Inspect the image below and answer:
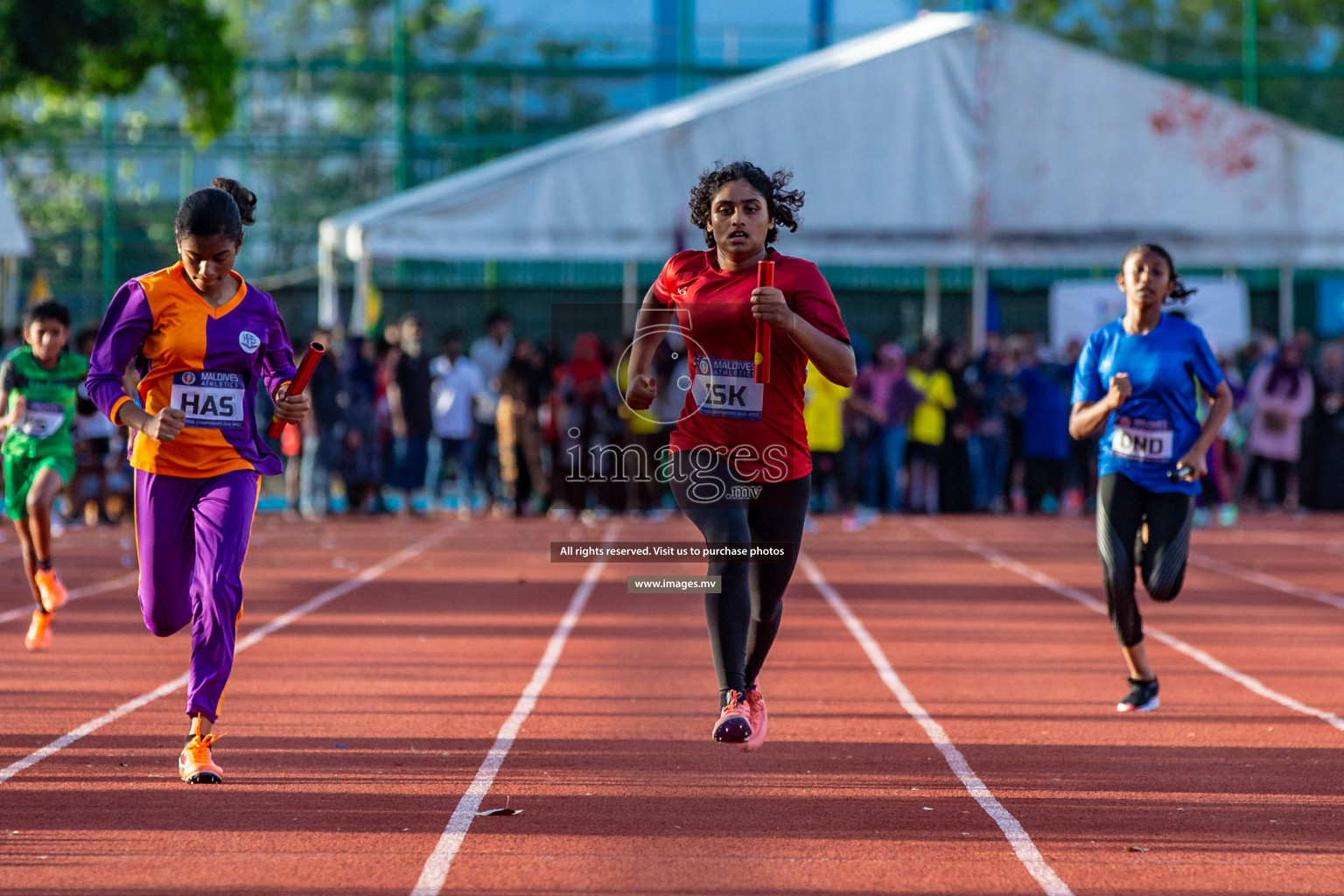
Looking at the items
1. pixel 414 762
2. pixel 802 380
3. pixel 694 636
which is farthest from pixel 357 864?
pixel 694 636

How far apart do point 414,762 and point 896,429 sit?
46.5 ft

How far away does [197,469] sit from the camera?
20.2 ft

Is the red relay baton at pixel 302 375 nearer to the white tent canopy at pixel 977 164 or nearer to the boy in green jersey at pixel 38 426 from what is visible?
the boy in green jersey at pixel 38 426

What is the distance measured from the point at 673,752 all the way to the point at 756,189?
218 cm

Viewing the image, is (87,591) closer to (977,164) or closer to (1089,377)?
(1089,377)

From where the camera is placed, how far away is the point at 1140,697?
Result: 7957 mm

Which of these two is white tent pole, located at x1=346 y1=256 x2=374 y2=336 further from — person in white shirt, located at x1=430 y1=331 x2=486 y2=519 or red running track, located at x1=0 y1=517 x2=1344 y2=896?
red running track, located at x1=0 y1=517 x2=1344 y2=896

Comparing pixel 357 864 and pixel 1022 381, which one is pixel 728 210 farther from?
pixel 1022 381

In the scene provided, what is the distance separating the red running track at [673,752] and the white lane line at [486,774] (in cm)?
4

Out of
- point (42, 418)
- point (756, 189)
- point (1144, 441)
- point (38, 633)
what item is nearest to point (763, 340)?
point (756, 189)

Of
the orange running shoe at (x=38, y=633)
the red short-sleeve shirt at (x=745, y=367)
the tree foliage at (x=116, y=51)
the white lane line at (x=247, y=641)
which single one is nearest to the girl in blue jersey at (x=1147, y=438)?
the red short-sleeve shirt at (x=745, y=367)

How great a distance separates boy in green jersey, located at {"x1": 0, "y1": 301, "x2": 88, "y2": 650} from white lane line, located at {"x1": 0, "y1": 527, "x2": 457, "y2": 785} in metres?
1.33

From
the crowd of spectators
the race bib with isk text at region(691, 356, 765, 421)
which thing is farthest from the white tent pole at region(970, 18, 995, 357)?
the race bib with isk text at region(691, 356, 765, 421)

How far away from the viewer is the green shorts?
1025cm
